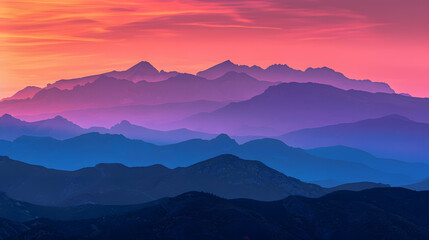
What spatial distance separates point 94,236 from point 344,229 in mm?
66165

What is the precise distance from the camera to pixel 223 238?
16912 centimetres

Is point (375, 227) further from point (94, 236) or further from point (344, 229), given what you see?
point (94, 236)

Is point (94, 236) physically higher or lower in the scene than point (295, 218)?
lower

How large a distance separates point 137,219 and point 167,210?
10457 millimetres

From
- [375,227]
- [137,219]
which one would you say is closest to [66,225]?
[137,219]

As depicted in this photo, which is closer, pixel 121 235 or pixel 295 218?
pixel 121 235

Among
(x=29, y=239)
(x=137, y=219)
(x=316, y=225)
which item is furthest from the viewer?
(x=316, y=225)

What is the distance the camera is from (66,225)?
7539 inches

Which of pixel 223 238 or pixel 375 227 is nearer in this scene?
pixel 223 238

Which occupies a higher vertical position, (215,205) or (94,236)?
(215,205)

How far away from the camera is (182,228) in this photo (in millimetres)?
173125

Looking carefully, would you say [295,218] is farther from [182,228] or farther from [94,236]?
[94,236]

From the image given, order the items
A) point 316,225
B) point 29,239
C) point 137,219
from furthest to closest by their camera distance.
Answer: point 316,225 → point 137,219 → point 29,239

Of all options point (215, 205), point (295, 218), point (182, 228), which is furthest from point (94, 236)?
point (295, 218)
